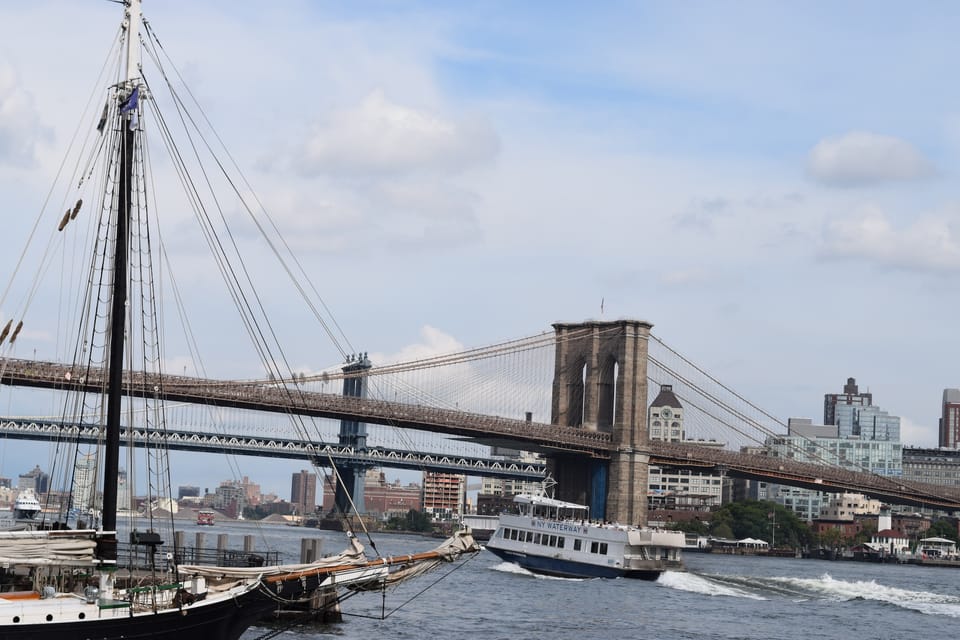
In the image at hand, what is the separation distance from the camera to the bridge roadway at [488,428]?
8485 centimetres

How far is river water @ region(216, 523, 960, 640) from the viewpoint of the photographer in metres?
46.2

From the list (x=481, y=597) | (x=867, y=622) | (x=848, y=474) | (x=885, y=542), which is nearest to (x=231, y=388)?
(x=481, y=597)

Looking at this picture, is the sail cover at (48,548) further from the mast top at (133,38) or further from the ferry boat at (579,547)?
the ferry boat at (579,547)

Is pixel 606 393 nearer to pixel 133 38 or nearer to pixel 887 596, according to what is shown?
pixel 887 596

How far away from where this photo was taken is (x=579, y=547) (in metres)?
73.1

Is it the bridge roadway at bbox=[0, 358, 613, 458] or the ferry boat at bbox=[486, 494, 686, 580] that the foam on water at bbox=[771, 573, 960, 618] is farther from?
the bridge roadway at bbox=[0, 358, 613, 458]

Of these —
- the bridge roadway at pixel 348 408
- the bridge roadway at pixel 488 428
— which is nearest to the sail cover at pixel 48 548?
the bridge roadway at pixel 488 428

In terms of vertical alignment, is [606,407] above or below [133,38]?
below

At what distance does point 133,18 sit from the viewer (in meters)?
34.2

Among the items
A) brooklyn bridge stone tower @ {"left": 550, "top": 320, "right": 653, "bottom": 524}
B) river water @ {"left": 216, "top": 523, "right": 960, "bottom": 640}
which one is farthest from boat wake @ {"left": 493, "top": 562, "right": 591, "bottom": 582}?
brooklyn bridge stone tower @ {"left": 550, "top": 320, "right": 653, "bottom": 524}

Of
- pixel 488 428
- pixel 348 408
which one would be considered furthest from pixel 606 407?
pixel 348 408

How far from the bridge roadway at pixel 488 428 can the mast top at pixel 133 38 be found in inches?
1695

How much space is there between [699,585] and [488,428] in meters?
36.3

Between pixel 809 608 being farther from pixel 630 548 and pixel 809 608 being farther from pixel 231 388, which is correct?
pixel 231 388
